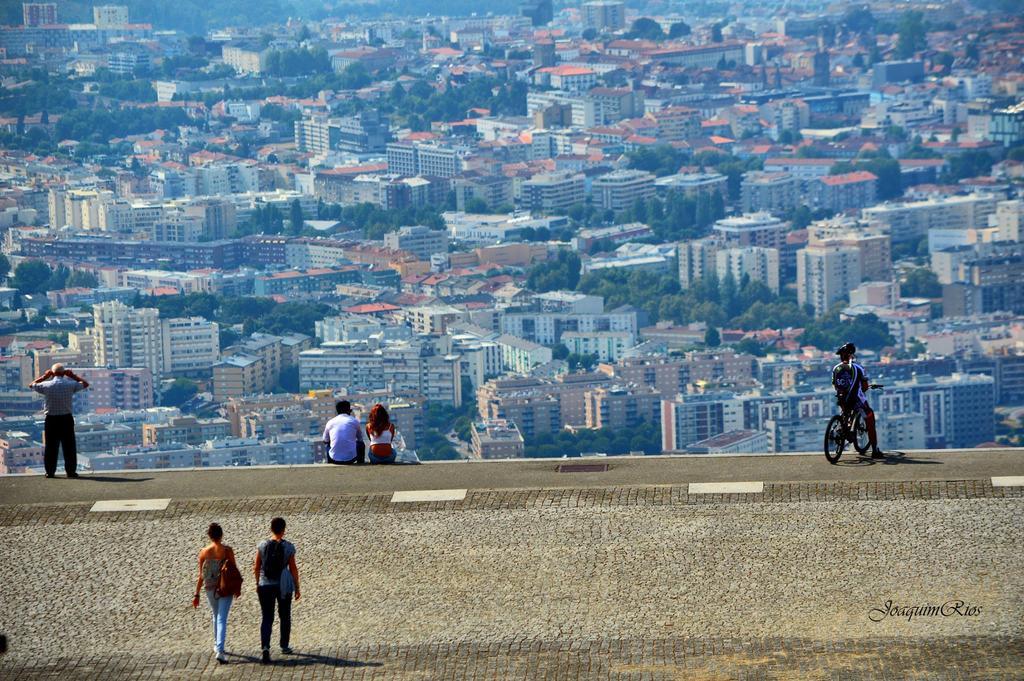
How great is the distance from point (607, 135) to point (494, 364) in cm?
2952

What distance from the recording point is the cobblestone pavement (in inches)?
196

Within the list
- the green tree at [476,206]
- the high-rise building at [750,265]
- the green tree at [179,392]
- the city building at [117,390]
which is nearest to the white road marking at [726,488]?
the city building at [117,390]

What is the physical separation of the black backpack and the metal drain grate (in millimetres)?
1766

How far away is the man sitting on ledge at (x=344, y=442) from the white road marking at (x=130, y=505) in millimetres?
636

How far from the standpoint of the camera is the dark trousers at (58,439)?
6719mm

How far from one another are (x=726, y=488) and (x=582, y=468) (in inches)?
23.3

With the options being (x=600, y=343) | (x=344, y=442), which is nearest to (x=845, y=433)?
(x=344, y=442)

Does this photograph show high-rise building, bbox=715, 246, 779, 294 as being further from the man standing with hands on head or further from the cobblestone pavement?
the cobblestone pavement

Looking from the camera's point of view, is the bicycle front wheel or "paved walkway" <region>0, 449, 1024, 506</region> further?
the bicycle front wheel

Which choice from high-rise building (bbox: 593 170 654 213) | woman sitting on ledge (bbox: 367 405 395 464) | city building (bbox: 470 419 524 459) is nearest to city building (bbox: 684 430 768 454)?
city building (bbox: 470 419 524 459)

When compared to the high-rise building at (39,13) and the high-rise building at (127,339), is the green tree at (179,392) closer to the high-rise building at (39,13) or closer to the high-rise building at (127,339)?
the high-rise building at (127,339)

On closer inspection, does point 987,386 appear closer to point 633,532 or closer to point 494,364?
point 494,364

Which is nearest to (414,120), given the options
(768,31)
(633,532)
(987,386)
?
(768,31)

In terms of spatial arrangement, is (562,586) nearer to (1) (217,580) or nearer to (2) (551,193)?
(1) (217,580)
